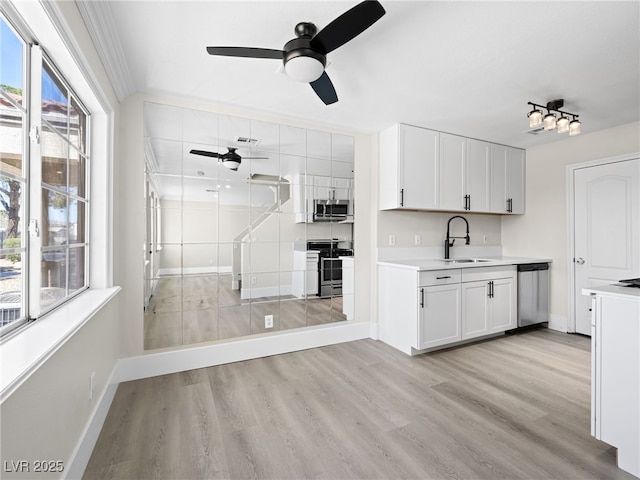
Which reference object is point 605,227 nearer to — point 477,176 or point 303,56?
point 477,176

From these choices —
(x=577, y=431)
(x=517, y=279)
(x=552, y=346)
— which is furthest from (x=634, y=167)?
(x=577, y=431)

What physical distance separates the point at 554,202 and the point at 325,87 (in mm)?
3493

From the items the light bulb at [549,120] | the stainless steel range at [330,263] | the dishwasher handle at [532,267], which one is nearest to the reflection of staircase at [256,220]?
the stainless steel range at [330,263]

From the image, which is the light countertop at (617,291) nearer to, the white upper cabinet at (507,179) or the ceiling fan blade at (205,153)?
the white upper cabinet at (507,179)

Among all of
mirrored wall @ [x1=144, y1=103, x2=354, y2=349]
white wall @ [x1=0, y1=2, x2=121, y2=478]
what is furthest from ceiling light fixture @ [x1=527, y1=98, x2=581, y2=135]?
white wall @ [x1=0, y1=2, x2=121, y2=478]

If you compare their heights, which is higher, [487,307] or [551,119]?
[551,119]

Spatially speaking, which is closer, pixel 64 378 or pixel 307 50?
pixel 64 378

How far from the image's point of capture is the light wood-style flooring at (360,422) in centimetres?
160

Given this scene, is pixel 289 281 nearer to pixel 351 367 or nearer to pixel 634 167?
pixel 351 367

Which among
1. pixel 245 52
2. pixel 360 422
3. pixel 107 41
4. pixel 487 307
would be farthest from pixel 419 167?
pixel 107 41

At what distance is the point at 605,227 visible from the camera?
3.43 m

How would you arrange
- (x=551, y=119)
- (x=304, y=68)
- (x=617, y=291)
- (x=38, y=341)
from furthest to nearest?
(x=551, y=119), (x=304, y=68), (x=617, y=291), (x=38, y=341)

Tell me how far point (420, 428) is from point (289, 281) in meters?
1.78

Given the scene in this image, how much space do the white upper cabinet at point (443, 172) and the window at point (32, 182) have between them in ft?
9.02
